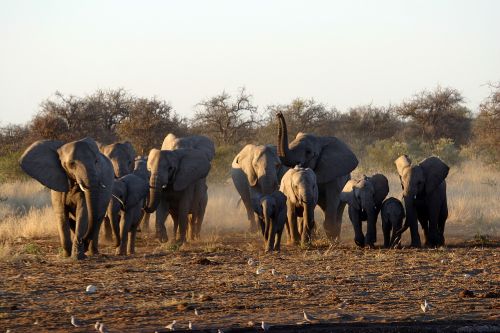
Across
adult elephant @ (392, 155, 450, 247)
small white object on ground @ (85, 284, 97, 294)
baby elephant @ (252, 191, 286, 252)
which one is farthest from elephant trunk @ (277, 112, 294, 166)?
small white object on ground @ (85, 284, 97, 294)

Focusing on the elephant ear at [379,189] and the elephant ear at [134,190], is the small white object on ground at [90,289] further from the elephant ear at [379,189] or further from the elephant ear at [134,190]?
the elephant ear at [379,189]

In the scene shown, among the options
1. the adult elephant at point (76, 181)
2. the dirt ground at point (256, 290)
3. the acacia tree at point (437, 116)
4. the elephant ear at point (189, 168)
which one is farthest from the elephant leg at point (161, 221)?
the acacia tree at point (437, 116)

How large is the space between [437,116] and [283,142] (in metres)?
31.3

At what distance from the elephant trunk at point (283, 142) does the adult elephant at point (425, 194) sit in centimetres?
192

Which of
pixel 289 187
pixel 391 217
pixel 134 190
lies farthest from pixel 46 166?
pixel 391 217

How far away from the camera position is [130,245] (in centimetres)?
1608

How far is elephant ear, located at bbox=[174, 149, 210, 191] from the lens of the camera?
18.1 meters

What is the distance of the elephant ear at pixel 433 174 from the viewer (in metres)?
16.9

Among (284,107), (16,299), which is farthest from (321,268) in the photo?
(284,107)

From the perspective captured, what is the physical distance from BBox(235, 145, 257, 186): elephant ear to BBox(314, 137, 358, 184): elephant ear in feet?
4.53

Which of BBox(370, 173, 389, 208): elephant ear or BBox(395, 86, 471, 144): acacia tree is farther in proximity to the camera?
BBox(395, 86, 471, 144): acacia tree

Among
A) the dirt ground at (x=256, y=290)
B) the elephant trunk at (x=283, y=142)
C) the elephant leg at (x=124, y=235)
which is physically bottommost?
the dirt ground at (x=256, y=290)

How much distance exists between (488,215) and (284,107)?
24181 millimetres

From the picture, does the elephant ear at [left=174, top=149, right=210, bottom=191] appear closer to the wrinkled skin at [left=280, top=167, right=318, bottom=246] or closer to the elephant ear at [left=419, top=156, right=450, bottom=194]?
the wrinkled skin at [left=280, top=167, right=318, bottom=246]
